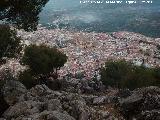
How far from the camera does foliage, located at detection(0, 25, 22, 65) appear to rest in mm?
44250

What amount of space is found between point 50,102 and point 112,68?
5228 centimetres

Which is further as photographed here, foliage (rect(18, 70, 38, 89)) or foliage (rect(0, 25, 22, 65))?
foliage (rect(18, 70, 38, 89))

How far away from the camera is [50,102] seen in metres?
30.3

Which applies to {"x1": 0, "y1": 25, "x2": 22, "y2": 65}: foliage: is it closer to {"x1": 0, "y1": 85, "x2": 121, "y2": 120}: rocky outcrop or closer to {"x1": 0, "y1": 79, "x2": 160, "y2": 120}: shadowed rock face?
{"x1": 0, "y1": 79, "x2": 160, "y2": 120}: shadowed rock face

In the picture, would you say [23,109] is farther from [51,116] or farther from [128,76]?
[128,76]

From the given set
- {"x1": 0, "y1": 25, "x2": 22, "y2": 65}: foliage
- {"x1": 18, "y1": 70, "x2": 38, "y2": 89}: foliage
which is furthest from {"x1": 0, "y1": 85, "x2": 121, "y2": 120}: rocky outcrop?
{"x1": 18, "y1": 70, "x2": 38, "y2": 89}: foliage

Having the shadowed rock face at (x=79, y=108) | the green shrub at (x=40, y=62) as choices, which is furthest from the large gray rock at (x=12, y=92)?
the green shrub at (x=40, y=62)

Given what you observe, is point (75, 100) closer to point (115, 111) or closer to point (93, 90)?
point (115, 111)

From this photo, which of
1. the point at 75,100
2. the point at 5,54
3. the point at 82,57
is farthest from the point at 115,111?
the point at 82,57

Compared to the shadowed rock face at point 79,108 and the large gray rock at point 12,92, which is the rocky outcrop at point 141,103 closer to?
the shadowed rock face at point 79,108

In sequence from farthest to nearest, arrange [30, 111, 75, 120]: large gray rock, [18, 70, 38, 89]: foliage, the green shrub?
the green shrub
[18, 70, 38, 89]: foliage
[30, 111, 75, 120]: large gray rock

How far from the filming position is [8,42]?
45.1 meters

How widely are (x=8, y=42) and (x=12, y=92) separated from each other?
40.9ft

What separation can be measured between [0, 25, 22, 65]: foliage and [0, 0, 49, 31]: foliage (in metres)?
8.20
